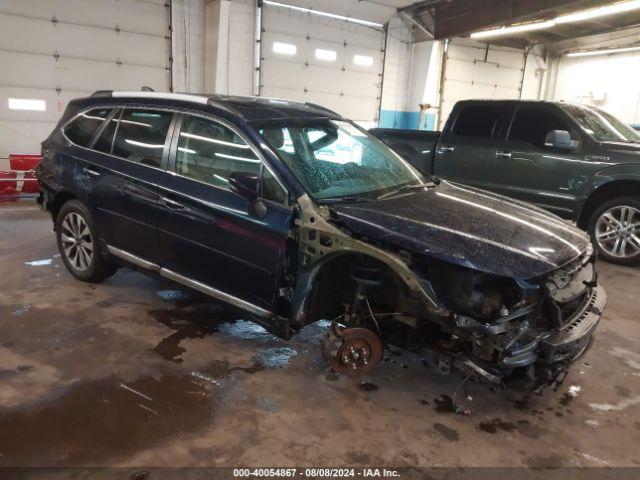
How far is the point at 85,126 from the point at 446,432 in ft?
12.4

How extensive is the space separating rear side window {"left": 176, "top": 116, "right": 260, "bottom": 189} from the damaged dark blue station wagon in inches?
0.4

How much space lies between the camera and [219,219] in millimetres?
3121

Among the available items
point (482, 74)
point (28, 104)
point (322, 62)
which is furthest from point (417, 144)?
point (482, 74)

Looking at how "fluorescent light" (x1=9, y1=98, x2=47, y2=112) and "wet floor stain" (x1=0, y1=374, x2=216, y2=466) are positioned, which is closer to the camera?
"wet floor stain" (x1=0, y1=374, x2=216, y2=466)

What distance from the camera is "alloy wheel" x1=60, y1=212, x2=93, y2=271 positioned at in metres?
4.24

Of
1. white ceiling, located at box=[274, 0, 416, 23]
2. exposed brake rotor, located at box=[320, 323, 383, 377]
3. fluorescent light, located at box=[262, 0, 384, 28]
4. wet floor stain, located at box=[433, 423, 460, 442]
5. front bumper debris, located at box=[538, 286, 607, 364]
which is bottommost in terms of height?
wet floor stain, located at box=[433, 423, 460, 442]

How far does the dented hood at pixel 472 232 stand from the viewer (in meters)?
2.48

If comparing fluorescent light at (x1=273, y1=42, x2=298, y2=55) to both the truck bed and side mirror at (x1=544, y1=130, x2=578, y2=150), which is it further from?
side mirror at (x1=544, y1=130, x2=578, y2=150)

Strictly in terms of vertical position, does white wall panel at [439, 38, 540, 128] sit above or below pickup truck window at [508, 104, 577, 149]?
above

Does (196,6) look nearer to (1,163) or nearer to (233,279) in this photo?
(1,163)

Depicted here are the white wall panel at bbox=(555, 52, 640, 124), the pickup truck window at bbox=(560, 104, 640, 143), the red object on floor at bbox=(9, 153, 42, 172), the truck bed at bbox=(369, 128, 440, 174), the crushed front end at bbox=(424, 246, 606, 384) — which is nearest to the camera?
the crushed front end at bbox=(424, 246, 606, 384)

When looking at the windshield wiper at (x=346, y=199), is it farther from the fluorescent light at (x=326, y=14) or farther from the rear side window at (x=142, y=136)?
the fluorescent light at (x=326, y=14)

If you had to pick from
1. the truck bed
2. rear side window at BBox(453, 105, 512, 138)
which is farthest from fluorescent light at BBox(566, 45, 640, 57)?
the truck bed

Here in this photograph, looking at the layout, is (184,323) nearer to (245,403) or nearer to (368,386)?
(245,403)
